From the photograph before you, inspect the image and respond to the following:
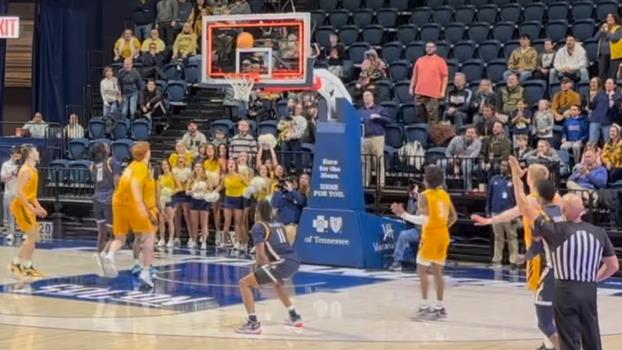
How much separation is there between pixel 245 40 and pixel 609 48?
649 cm

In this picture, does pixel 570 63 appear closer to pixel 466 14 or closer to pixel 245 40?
pixel 466 14

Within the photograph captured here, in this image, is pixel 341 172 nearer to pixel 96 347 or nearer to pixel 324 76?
pixel 324 76

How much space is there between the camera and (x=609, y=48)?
20516 millimetres

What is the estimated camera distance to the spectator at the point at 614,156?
1794 centimetres

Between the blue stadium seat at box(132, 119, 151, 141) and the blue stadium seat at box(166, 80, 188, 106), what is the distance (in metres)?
1.25

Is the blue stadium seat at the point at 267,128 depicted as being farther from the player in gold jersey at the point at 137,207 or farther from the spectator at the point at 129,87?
the player in gold jersey at the point at 137,207

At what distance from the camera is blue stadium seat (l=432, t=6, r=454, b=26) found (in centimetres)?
2494

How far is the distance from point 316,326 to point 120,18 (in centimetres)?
1946

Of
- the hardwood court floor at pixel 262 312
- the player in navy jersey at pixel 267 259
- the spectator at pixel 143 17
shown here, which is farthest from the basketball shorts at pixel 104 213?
the spectator at pixel 143 17

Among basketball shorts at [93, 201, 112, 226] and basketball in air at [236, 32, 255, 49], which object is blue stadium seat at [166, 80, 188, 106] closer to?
basketball in air at [236, 32, 255, 49]

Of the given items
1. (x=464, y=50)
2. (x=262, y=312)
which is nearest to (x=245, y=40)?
(x=464, y=50)

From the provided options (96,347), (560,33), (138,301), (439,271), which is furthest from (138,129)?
(96,347)

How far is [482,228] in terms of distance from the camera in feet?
64.7

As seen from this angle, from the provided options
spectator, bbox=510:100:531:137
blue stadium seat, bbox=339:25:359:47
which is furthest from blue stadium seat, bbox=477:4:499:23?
spectator, bbox=510:100:531:137
